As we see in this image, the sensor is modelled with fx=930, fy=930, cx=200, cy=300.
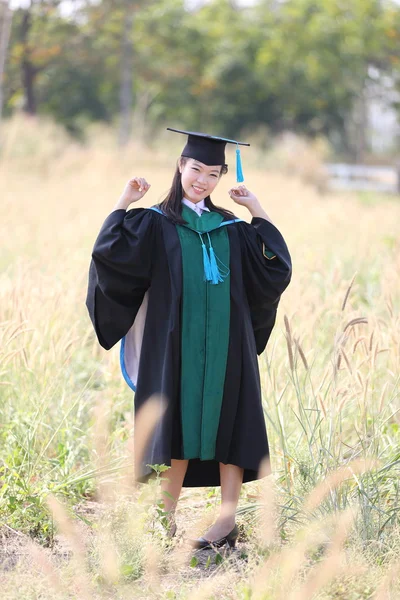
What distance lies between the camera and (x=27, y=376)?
4.15 metres

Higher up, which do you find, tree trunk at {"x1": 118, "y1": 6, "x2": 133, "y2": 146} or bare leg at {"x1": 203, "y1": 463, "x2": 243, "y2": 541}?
tree trunk at {"x1": 118, "y1": 6, "x2": 133, "y2": 146}

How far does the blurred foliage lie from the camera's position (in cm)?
3097

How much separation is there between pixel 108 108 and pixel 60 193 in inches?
928

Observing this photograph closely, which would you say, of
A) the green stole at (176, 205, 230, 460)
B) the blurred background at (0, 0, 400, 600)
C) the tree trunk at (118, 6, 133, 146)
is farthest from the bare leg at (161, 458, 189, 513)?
the tree trunk at (118, 6, 133, 146)

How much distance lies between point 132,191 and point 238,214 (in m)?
7.03

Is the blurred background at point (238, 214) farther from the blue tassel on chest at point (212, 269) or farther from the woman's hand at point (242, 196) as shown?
the woman's hand at point (242, 196)

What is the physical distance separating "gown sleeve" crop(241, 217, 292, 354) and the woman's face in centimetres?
19

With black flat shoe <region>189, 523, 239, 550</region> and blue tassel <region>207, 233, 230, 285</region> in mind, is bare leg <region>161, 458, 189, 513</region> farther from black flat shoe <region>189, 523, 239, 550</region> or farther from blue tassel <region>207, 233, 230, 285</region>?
blue tassel <region>207, 233, 230, 285</region>

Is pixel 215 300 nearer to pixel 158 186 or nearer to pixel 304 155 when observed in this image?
pixel 158 186

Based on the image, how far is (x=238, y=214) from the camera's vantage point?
10.3m

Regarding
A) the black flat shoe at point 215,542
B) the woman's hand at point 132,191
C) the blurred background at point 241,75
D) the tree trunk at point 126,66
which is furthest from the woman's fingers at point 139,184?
the blurred background at point 241,75

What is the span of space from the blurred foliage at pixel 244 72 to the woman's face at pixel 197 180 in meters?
25.7

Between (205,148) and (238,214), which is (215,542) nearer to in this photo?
(205,148)

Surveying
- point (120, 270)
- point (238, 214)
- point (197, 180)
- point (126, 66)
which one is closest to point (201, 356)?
point (120, 270)
